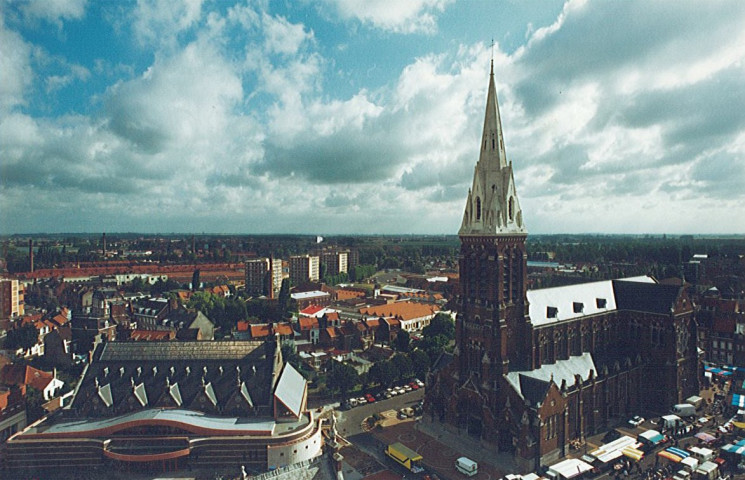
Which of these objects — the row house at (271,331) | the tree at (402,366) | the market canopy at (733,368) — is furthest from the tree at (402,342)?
the market canopy at (733,368)

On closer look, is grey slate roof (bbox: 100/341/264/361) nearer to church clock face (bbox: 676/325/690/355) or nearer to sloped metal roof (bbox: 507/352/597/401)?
sloped metal roof (bbox: 507/352/597/401)

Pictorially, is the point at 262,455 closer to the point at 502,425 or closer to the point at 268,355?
the point at 268,355

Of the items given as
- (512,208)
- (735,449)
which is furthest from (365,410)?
(735,449)

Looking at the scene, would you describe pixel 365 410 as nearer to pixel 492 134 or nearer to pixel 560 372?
pixel 560 372

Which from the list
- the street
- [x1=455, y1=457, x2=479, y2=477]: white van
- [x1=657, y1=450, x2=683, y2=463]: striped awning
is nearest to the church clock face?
[x1=657, y1=450, x2=683, y2=463]: striped awning

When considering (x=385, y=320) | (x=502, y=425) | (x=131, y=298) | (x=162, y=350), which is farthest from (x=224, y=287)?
(x=502, y=425)

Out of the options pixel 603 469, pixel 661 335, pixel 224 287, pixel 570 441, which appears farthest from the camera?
pixel 224 287

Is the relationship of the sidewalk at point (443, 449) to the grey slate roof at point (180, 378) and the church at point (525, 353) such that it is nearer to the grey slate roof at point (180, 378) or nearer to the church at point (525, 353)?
the church at point (525, 353)
